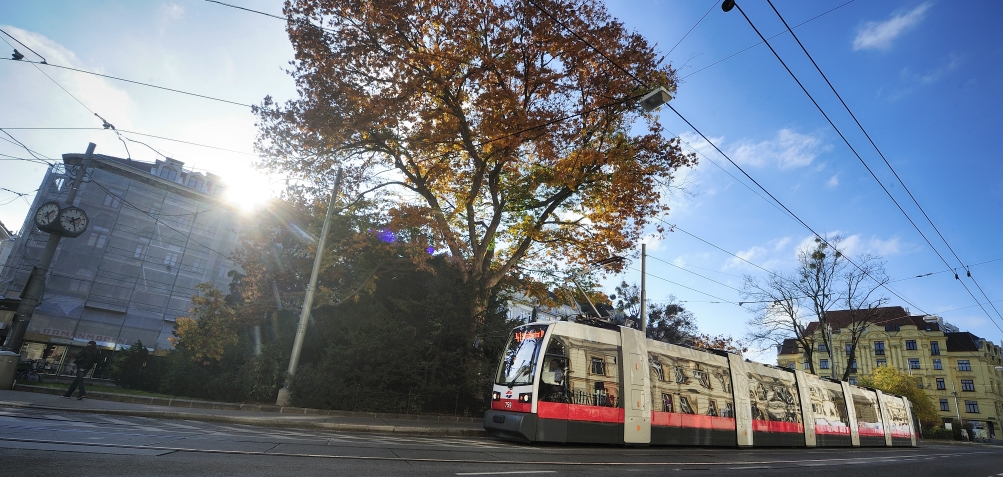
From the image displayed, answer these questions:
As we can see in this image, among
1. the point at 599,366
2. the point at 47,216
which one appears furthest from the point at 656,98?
the point at 47,216

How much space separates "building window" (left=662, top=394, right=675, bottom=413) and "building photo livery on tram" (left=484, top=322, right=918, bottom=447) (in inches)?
1.1

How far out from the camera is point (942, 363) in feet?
201

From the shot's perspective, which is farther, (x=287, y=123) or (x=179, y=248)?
(x=179, y=248)

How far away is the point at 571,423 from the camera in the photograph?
419 inches

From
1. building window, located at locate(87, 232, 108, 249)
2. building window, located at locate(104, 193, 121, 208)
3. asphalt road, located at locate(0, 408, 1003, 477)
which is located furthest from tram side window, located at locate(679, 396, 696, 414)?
building window, located at locate(104, 193, 121, 208)

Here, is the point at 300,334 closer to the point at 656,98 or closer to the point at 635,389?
the point at 635,389

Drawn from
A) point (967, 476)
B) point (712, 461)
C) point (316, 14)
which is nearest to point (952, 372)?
point (967, 476)

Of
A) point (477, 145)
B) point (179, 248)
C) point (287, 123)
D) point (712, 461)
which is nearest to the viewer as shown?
point (712, 461)

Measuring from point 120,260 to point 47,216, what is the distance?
638 inches

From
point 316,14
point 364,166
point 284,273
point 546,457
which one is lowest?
point 546,457

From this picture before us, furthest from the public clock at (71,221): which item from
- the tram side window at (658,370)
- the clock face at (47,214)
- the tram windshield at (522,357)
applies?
the tram side window at (658,370)

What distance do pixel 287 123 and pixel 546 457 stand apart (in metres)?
13.8

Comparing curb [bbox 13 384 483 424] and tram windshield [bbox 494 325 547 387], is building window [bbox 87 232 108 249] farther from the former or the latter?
tram windshield [bbox 494 325 547 387]

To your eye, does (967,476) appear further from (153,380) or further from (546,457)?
(153,380)
